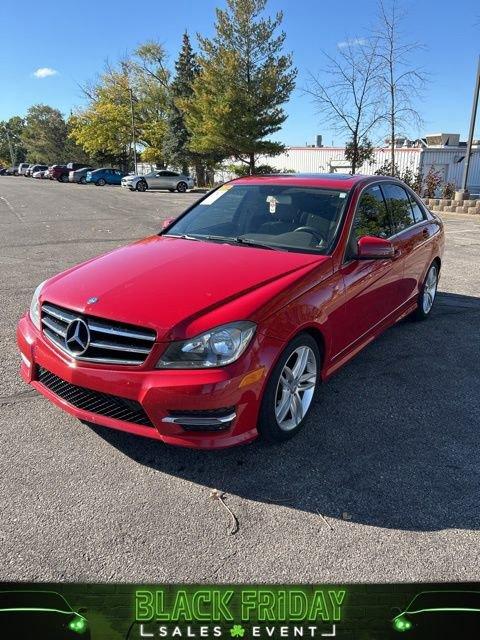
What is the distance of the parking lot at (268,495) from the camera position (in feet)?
7.55

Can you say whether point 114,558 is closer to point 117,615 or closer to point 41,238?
point 117,615

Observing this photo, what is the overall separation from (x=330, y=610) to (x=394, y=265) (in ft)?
10.1

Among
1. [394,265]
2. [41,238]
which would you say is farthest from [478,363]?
[41,238]

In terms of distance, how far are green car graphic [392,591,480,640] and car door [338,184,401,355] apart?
1854 mm

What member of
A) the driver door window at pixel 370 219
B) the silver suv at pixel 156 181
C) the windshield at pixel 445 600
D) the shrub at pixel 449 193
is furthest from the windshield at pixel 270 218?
the silver suv at pixel 156 181

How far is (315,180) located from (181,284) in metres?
1.92

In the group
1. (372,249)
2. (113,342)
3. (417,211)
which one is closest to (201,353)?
(113,342)

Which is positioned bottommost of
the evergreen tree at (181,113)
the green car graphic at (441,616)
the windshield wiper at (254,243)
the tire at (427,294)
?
the green car graphic at (441,616)

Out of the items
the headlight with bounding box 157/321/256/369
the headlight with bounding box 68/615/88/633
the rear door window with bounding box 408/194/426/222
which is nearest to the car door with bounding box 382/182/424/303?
the rear door window with bounding box 408/194/426/222

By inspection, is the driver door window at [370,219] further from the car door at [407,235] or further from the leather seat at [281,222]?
the leather seat at [281,222]

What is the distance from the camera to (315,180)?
14.4 ft

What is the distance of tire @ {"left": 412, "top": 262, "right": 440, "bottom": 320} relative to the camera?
557 centimetres

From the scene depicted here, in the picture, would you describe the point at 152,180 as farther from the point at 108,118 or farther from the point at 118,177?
the point at 108,118

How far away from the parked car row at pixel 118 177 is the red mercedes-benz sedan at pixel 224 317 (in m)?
33.9
